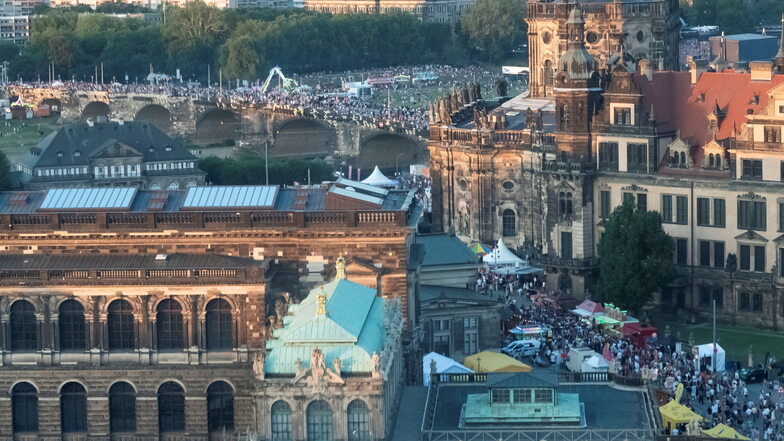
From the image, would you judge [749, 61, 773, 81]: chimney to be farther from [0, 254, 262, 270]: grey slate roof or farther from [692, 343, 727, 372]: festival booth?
[0, 254, 262, 270]: grey slate roof

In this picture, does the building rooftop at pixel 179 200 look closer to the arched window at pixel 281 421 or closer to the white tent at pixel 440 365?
the white tent at pixel 440 365

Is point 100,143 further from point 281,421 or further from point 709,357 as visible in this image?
point 281,421

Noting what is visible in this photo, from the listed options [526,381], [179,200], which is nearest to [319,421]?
[526,381]

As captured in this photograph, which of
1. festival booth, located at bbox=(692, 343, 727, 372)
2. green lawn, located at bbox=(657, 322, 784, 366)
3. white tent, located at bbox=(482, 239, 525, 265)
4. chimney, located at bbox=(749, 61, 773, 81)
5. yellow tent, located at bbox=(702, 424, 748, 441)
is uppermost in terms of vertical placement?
chimney, located at bbox=(749, 61, 773, 81)

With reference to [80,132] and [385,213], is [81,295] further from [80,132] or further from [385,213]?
[80,132]

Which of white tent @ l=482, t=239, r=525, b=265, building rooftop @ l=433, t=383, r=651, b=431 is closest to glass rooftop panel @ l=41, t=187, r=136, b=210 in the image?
building rooftop @ l=433, t=383, r=651, b=431

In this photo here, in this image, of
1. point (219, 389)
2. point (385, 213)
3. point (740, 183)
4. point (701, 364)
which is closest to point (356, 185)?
point (385, 213)

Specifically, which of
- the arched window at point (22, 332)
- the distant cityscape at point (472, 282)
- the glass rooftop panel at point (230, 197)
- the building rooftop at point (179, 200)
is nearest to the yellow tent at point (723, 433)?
the distant cityscape at point (472, 282)
